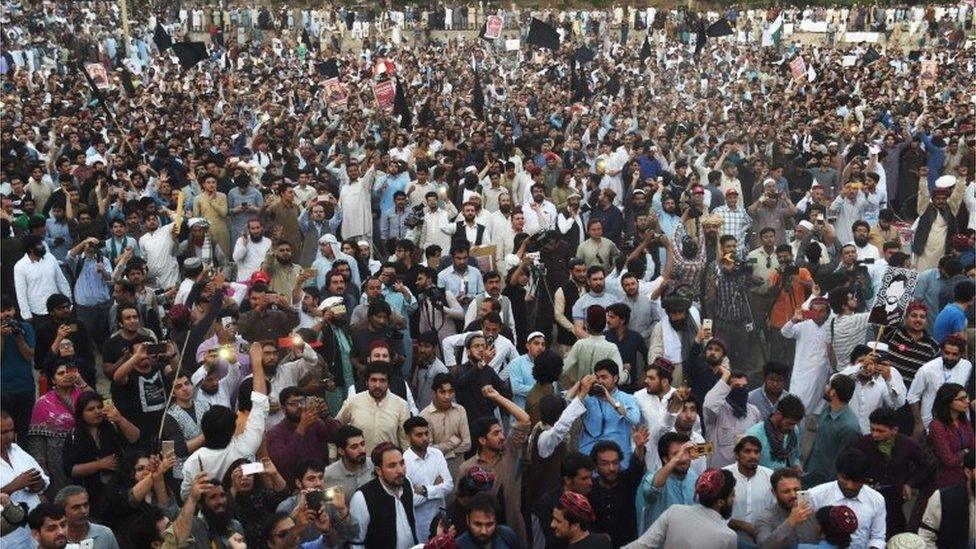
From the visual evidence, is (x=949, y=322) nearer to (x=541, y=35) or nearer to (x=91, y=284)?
(x=91, y=284)

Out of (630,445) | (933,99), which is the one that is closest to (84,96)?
(933,99)

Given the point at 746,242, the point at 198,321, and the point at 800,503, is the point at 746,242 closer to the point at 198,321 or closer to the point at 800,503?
the point at 198,321

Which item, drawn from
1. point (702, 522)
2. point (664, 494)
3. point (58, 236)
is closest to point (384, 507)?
point (664, 494)

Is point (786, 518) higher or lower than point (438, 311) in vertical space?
higher

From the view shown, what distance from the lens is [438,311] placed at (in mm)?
8359

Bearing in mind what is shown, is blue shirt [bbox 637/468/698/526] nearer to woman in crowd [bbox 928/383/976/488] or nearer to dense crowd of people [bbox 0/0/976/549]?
dense crowd of people [bbox 0/0/976/549]

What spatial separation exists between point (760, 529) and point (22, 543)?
9.92 ft

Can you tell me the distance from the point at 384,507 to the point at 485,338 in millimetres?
2004

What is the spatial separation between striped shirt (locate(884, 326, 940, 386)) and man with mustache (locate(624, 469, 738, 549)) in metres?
2.47

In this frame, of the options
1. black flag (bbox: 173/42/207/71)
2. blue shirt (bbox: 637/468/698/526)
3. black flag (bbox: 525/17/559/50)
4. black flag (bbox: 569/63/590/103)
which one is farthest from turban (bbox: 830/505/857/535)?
black flag (bbox: 569/63/590/103)

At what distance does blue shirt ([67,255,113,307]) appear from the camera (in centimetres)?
909

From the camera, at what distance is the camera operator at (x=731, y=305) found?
27.5 feet

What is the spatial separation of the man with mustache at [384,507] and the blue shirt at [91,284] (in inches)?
175

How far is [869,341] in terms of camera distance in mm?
7453
